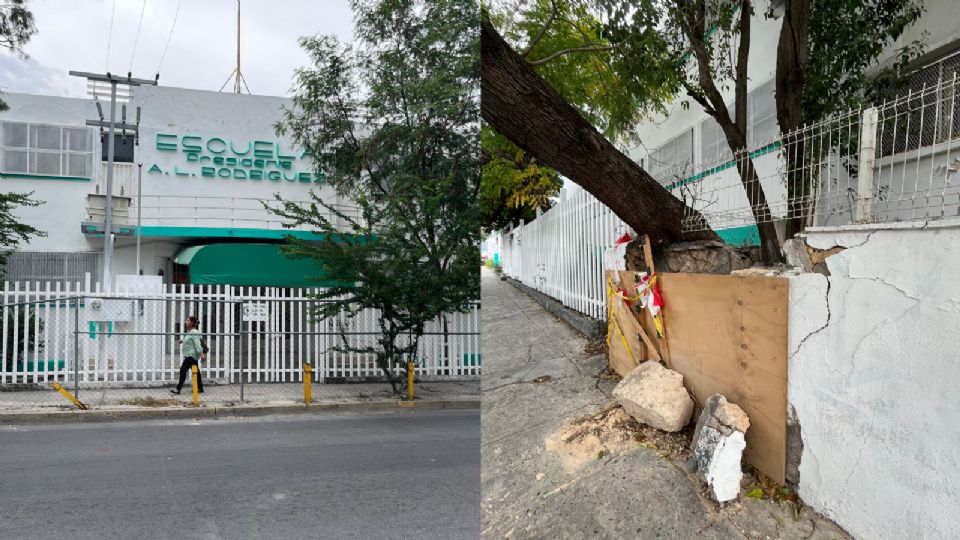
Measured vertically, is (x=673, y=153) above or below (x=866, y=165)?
above

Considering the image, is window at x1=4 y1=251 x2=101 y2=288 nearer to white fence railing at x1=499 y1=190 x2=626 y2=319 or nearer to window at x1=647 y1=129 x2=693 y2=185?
white fence railing at x1=499 y1=190 x2=626 y2=319

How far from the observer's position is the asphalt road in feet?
2.94

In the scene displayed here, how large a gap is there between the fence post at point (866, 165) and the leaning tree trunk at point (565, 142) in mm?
853

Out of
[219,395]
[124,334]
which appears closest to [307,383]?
[124,334]

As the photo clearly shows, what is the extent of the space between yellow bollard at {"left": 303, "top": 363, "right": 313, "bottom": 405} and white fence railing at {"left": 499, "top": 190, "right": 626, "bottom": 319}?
2322mm

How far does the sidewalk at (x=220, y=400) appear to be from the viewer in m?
0.99

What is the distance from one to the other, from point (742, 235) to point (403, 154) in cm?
305

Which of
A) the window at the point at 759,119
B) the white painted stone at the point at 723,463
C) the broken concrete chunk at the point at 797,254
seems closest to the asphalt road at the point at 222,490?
the white painted stone at the point at 723,463

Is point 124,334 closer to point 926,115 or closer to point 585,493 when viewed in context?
point 585,493

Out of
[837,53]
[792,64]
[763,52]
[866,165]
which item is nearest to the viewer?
[866,165]

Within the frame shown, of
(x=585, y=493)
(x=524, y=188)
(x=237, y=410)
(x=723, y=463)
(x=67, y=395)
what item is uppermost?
(x=524, y=188)

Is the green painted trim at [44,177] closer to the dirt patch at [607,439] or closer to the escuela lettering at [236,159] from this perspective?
the escuela lettering at [236,159]

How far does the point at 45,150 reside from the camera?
824 millimetres

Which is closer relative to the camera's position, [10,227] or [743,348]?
[10,227]
